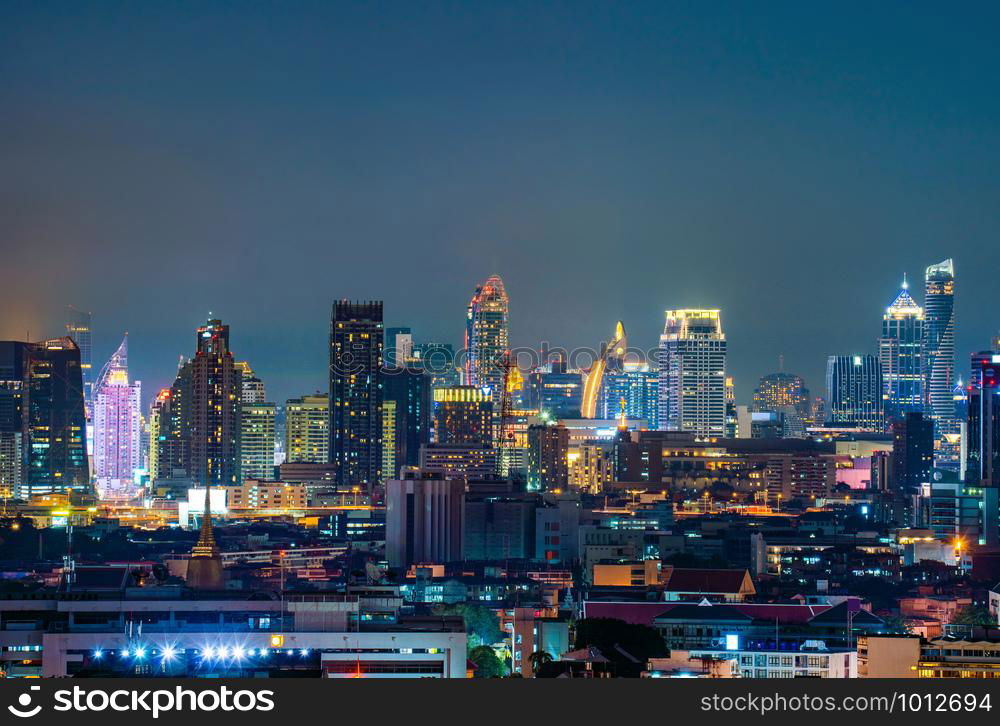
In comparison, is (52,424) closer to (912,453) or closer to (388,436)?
(388,436)

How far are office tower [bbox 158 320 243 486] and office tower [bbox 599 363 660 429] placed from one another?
97.5 ft

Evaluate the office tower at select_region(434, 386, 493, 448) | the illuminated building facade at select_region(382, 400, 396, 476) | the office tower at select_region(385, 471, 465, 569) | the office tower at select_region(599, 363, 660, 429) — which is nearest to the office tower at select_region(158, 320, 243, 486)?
the illuminated building facade at select_region(382, 400, 396, 476)

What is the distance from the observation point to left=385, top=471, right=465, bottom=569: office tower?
6319 centimetres

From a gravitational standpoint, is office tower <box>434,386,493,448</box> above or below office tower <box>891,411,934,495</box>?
above

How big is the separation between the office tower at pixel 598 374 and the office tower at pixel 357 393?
20.3 metres

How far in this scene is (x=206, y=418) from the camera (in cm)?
10162

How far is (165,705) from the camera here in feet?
46.2

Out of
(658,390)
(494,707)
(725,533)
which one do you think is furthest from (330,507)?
(494,707)

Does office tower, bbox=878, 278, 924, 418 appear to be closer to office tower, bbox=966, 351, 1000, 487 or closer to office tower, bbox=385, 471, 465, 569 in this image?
office tower, bbox=966, 351, 1000, 487

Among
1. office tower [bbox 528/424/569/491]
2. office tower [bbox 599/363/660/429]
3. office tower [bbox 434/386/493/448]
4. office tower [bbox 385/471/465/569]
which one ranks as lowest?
office tower [bbox 385/471/465/569]

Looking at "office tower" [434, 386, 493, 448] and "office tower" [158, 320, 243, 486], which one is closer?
"office tower" [434, 386, 493, 448]

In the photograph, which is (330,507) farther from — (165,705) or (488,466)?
(165,705)

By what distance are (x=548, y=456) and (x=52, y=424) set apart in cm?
1886

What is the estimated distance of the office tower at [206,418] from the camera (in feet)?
327
